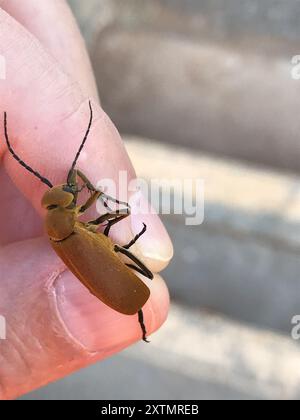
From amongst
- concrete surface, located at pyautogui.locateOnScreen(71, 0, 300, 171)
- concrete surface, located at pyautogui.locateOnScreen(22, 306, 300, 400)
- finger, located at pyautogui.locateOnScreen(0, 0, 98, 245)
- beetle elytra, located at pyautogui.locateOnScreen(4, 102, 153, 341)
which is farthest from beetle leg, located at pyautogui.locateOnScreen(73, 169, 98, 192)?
concrete surface, located at pyautogui.locateOnScreen(71, 0, 300, 171)

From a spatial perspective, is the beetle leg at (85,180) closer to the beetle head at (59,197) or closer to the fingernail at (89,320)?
the beetle head at (59,197)

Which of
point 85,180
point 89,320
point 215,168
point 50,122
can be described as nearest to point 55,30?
point 50,122

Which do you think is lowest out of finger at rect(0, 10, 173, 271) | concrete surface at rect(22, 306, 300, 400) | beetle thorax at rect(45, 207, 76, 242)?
concrete surface at rect(22, 306, 300, 400)

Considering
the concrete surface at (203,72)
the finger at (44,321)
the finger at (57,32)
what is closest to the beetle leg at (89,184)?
the finger at (44,321)

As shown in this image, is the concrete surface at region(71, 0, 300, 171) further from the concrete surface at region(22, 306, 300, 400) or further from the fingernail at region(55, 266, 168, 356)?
the fingernail at region(55, 266, 168, 356)

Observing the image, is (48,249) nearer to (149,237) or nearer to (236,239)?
(149,237)
